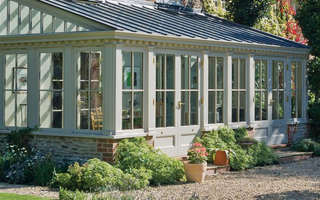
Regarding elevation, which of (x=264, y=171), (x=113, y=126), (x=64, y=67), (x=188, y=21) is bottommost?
(x=264, y=171)

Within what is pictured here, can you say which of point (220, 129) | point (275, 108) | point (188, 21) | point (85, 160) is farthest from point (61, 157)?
point (275, 108)

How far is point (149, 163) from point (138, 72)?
227 cm

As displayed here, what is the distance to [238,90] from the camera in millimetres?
16984

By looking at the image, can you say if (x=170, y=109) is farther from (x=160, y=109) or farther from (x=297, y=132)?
(x=297, y=132)

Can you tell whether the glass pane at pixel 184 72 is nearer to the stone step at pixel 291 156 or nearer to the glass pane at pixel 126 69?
the glass pane at pixel 126 69

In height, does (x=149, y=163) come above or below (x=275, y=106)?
below

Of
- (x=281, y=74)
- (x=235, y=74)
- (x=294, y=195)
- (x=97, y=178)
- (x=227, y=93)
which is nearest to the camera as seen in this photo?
(x=294, y=195)

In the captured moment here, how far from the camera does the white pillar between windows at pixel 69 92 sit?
13.7 metres

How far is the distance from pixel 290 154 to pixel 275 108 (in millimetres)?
1945

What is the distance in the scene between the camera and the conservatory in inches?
528

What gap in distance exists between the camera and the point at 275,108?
1838 centimetres

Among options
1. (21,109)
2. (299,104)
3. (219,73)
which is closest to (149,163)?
(21,109)

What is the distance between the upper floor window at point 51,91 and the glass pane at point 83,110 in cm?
46

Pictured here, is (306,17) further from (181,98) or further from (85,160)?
(85,160)
